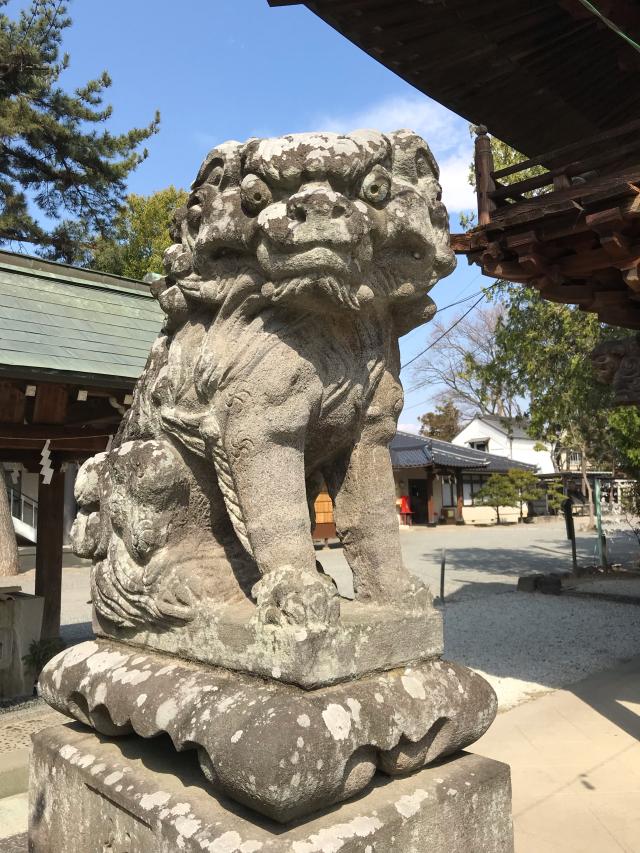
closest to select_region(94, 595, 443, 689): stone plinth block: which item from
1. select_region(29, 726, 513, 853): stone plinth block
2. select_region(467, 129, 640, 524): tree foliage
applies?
select_region(29, 726, 513, 853): stone plinth block

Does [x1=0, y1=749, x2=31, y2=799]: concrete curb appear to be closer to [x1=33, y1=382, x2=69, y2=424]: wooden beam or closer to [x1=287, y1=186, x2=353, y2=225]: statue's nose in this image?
[x1=33, y1=382, x2=69, y2=424]: wooden beam

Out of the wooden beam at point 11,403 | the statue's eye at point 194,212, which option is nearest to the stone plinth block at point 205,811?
the statue's eye at point 194,212

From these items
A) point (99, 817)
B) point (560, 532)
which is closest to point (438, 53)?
point (99, 817)

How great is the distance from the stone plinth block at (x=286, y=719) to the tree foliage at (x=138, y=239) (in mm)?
12430

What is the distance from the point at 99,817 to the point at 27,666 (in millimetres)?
4553

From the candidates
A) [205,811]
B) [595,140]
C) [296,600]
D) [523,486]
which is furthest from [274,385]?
[523,486]

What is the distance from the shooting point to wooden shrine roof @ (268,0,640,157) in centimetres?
418

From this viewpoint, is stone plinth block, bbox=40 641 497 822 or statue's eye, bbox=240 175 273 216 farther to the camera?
statue's eye, bbox=240 175 273 216

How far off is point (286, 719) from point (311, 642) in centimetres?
17

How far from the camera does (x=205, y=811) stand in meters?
1.48

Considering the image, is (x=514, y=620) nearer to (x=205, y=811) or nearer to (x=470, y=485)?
(x=205, y=811)

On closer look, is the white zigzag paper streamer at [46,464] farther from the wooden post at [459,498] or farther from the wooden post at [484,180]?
the wooden post at [459,498]

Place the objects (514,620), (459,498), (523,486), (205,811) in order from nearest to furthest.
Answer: (205,811) < (514,620) < (523,486) < (459,498)

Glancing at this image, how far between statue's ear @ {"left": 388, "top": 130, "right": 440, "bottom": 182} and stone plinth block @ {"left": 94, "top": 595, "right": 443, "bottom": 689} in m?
1.14
